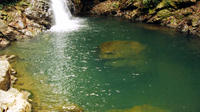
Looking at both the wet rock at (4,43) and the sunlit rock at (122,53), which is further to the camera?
the wet rock at (4,43)

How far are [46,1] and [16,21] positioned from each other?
262 inches

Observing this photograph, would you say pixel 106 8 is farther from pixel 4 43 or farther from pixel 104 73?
pixel 104 73

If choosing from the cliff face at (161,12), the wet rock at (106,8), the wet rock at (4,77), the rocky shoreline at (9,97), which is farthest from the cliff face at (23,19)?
the wet rock at (106,8)

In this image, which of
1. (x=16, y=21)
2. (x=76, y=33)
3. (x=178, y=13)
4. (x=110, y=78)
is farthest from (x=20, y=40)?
(x=178, y=13)

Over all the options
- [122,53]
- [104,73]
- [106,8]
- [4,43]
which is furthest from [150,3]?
[4,43]

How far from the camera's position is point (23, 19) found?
86.5 ft

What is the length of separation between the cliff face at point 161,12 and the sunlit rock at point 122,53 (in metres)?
8.21

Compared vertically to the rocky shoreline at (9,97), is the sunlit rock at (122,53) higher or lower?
higher

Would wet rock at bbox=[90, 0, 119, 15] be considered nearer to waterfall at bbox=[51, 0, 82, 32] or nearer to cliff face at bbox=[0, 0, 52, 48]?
waterfall at bbox=[51, 0, 82, 32]

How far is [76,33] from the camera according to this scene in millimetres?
26547

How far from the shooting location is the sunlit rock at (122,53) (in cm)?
1888

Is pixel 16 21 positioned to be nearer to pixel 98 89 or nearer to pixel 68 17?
pixel 68 17

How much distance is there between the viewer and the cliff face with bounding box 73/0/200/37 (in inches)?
1061

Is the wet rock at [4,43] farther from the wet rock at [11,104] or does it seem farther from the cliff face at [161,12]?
the cliff face at [161,12]
